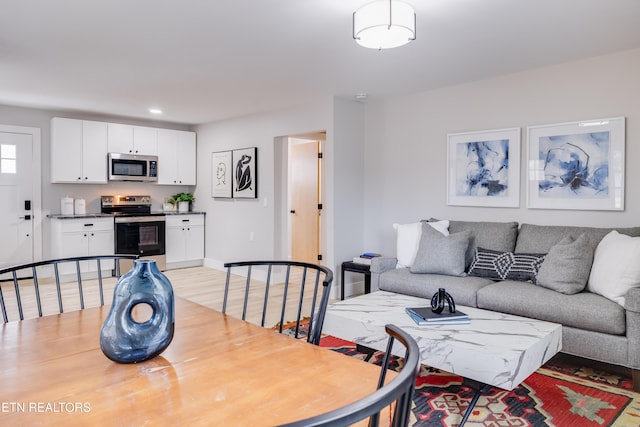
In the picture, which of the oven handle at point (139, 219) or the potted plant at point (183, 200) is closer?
the oven handle at point (139, 219)

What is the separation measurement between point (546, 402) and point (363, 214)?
3.16 meters

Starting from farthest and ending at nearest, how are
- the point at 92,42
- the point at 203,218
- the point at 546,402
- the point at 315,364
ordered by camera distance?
the point at 203,218, the point at 92,42, the point at 546,402, the point at 315,364

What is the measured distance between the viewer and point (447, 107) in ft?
15.2

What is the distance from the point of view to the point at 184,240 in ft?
22.7

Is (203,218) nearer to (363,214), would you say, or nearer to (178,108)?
(178,108)

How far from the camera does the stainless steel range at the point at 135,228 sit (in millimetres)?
6250

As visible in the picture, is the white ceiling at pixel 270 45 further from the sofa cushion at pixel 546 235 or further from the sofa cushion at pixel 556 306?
the sofa cushion at pixel 556 306

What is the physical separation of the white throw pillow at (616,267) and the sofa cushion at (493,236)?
2.51ft

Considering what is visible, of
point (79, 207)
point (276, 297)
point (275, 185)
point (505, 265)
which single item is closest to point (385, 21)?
point (505, 265)

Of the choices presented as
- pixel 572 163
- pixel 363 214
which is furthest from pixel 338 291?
pixel 572 163

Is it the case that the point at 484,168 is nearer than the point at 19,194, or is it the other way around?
the point at 484,168

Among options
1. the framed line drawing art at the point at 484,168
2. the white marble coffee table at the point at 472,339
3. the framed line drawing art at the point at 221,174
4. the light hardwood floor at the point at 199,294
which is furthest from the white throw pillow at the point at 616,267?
the framed line drawing art at the point at 221,174

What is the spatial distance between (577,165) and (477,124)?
39.9 inches

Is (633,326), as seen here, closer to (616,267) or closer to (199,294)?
(616,267)
